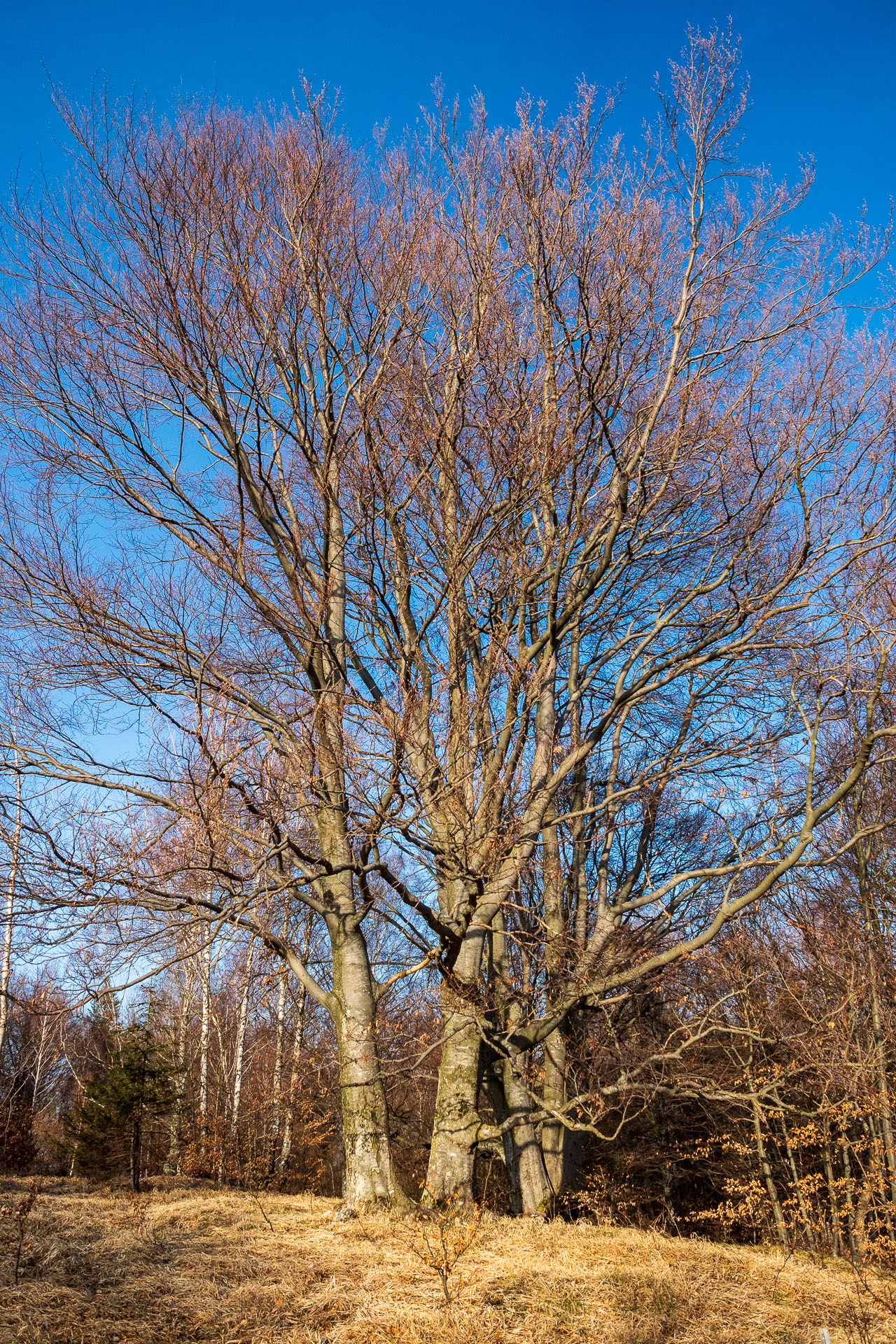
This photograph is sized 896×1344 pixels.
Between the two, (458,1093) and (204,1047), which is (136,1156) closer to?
(204,1047)

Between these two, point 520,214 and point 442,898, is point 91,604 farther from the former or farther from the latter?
point 520,214

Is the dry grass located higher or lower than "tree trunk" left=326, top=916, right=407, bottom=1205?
lower

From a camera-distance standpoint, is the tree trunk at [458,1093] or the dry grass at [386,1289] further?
the tree trunk at [458,1093]

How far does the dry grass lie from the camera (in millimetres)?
3744

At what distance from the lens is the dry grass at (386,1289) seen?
3.74 metres

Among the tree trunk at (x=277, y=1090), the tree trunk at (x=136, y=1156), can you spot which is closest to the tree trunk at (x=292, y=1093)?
the tree trunk at (x=277, y=1090)

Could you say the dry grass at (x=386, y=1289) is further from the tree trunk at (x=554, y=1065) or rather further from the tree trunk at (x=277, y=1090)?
the tree trunk at (x=277, y=1090)

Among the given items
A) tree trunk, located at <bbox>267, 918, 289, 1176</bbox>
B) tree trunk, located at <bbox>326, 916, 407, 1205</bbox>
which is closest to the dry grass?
tree trunk, located at <bbox>326, 916, 407, 1205</bbox>

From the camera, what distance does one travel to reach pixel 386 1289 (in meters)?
4.25

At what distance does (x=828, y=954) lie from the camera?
11281mm

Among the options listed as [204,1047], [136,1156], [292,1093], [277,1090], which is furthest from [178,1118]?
[136,1156]

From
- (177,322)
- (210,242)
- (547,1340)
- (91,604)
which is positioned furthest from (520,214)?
(547,1340)

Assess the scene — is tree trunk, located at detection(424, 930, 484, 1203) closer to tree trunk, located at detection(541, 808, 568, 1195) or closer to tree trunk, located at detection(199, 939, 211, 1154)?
tree trunk, located at detection(541, 808, 568, 1195)

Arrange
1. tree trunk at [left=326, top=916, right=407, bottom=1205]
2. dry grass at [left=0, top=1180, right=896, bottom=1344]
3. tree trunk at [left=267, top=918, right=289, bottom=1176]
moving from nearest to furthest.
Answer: dry grass at [left=0, top=1180, right=896, bottom=1344]
tree trunk at [left=326, top=916, right=407, bottom=1205]
tree trunk at [left=267, top=918, right=289, bottom=1176]
